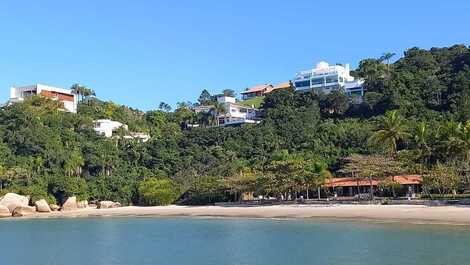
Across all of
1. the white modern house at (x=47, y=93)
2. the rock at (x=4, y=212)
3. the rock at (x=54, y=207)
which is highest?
the white modern house at (x=47, y=93)

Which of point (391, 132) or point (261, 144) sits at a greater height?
point (261, 144)

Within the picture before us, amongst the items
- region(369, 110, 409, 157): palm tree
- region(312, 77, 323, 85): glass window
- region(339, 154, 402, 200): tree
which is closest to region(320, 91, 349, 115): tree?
region(369, 110, 409, 157): palm tree

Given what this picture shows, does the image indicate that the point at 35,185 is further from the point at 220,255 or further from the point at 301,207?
the point at 220,255

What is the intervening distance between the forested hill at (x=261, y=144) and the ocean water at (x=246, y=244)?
16.1m

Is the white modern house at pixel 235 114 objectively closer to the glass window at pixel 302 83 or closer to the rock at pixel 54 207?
the glass window at pixel 302 83

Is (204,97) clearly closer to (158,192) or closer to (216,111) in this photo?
(216,111)

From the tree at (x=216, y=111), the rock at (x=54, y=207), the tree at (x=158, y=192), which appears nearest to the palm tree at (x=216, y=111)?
the tree at (x=216, y=111)

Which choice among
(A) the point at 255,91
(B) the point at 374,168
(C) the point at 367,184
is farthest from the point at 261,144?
(A) the point at 255,91

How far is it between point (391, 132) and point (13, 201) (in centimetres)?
4254

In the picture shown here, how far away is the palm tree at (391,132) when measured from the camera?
57156 mm

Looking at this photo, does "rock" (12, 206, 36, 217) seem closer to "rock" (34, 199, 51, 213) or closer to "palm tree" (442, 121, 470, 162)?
"rock" (34, 199, 51, 213)

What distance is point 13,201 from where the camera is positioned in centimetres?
6519

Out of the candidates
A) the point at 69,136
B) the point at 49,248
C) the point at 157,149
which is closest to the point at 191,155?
the point at 157,149

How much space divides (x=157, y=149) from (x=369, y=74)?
36.4m
